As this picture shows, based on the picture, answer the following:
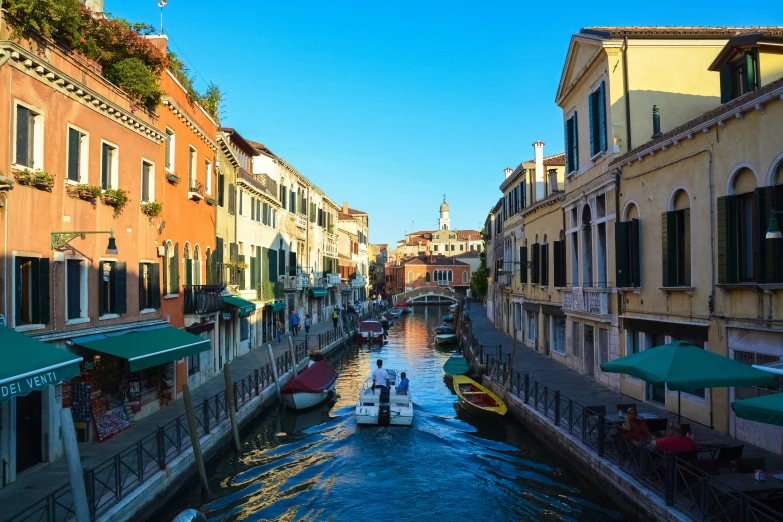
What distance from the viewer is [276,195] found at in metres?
32.9

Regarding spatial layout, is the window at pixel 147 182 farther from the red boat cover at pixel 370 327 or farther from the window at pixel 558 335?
the red boat cover at pixel 370 327

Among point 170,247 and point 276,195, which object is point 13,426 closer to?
point 170,247

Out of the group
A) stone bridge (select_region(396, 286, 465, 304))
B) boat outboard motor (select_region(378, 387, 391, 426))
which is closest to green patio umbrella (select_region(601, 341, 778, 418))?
boat outboard motor (select_region(378, 387, 391, 426))

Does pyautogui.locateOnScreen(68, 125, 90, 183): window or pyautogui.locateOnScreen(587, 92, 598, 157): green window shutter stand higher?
pyautogui.locateOnScreen(587, 92, 598, 157): green window shutter

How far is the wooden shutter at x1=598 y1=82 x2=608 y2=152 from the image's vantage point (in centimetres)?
1747

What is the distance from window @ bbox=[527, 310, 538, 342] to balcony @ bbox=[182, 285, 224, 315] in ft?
47.2

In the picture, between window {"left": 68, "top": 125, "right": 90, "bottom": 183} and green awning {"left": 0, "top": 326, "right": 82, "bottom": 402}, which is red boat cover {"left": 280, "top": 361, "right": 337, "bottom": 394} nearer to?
window {"left": 68, "top": 125, "right": 90, "bottom": 183}

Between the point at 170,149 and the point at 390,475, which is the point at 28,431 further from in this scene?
the point at 170,149

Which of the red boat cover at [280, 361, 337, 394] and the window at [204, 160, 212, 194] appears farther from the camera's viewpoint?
the window at [204, 160, 212, 194]

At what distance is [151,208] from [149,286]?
1.95 meters

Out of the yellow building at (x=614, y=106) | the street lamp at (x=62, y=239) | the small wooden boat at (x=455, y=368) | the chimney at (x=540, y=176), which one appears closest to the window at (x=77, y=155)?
the street lamp at (x=62, y=239)

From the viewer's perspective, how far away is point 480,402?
17.9m

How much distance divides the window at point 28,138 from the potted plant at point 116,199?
91.6 inches

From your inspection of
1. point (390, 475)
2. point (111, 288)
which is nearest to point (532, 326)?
point (390, 475)
